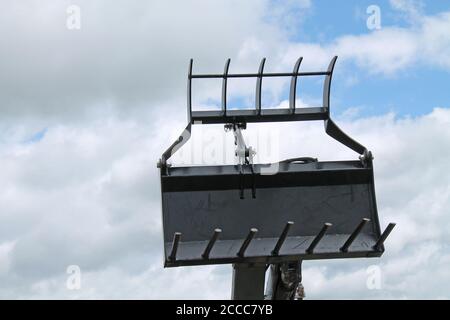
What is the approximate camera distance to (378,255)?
6.14 metres

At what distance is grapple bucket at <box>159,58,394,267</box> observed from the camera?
614cm

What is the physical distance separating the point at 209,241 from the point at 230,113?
1.40m

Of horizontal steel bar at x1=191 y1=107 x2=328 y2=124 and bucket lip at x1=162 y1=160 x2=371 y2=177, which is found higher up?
horizontal steel bar at x1=191 y1=107 x2=328 y2=124

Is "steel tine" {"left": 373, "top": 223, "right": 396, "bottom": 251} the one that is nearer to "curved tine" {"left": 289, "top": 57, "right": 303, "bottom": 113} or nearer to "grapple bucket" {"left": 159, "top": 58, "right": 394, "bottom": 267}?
"grapple bucket" {"left": 159, "top": 58, "right": 394, "bottom": 267}

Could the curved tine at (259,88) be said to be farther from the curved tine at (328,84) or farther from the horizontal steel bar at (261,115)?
the curved tine at (328,84)

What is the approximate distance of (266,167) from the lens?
6.59 meters

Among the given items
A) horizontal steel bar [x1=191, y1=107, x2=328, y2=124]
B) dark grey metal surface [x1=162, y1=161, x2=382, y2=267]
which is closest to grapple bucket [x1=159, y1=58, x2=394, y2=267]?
dark grey metal surface [x1=162, y1=161, x2=382, y2=267]

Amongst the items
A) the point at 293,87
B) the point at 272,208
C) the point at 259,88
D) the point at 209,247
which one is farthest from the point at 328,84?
the point at 209,247

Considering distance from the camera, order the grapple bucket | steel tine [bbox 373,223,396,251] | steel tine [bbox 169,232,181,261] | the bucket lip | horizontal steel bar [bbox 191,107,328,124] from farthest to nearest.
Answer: horizontal steel bar [bbox 191,107,328,124] → the bucket lip → the grapple bucket → steel tine [bbox 373,223,396,251] → steel tine [bbox 169,232,181,261]
